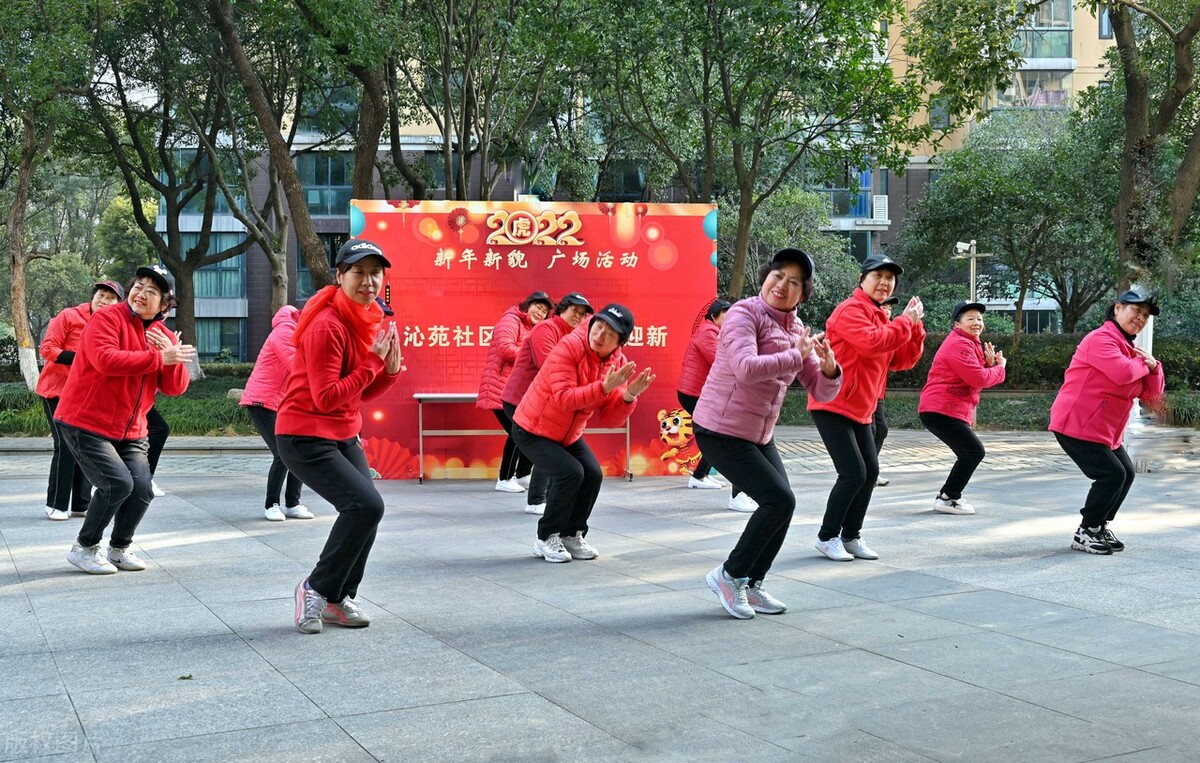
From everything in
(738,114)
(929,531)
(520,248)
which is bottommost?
(929,531)

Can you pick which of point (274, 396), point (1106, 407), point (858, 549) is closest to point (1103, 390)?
point (1106, 407)

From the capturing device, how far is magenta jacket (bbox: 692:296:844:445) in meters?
6.54

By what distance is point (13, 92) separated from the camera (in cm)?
2217

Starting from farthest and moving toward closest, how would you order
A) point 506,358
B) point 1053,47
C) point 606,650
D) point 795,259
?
point 1053,47, point 506,358, point 795,259, point 606,650

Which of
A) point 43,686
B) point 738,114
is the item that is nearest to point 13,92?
point 738,114

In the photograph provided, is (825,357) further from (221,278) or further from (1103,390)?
(221,278)

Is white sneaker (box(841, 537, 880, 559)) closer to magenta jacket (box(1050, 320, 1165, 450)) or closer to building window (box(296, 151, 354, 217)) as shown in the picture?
magenta jacket (box(1050, 320, 1165, 450))

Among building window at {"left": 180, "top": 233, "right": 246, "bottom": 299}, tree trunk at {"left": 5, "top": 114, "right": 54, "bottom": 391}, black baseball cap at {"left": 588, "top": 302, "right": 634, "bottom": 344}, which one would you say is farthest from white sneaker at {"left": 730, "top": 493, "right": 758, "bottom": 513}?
building window at {"left": 180, "top": 233, "right": 246, "bottom": 299}

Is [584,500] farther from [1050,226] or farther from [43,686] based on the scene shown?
[1050,226]

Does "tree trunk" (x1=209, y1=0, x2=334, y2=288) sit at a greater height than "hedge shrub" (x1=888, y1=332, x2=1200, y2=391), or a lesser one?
greater

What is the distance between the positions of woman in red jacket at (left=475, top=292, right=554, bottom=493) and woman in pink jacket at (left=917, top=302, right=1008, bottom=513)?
3695 mm

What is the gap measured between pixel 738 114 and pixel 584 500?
13.9 m

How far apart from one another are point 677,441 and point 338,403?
818 cm

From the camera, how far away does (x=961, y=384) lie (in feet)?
33.8
